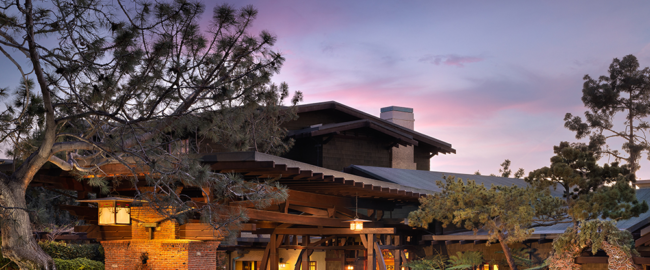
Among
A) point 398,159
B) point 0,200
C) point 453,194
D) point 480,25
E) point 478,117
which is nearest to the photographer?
point 0,200

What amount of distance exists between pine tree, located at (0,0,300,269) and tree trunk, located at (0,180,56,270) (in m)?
0.01

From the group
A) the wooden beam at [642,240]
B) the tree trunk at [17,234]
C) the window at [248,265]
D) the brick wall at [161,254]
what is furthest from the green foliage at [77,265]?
the wooden beam at [642,240]

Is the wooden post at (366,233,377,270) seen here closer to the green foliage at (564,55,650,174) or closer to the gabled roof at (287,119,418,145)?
the gabled roof at (287,119,418,145)

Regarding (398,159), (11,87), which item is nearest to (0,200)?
(11,87)

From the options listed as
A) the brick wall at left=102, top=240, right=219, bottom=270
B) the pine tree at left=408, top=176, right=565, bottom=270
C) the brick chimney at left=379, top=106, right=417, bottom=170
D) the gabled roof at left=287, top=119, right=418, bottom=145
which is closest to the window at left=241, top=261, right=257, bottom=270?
the brick chimney at left=379, top=106, right=417, bottom=170

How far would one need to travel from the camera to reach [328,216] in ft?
49.7

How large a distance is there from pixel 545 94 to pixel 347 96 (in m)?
39.9

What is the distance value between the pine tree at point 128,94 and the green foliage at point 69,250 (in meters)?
7.17

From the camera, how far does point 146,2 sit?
29.2 ft

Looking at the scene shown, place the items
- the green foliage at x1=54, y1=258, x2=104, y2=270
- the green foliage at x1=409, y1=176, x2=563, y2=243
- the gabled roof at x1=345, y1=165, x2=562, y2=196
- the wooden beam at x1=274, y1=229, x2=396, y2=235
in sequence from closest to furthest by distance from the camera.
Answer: the green foliage at x1=409, y1=176, x2=563, y2=243
the green foliage at x1=54, y1=258, x2=104, y2=270
the wooden beam at x1=274, y1=229, x2=396, y2=235
the gabled roof at x1=345, y1=165, x2=562, y2=196

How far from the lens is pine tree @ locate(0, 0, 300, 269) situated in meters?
8.41

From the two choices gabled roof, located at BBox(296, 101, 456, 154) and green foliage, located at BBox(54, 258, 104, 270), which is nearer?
green foliage, located at BBox(54, 258, 104, 270)

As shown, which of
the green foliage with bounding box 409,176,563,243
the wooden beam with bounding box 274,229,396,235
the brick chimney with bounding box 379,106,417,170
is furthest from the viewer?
the brick chimney with bounding box 379,106,417,170

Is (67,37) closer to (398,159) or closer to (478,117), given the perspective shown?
(398,159)
